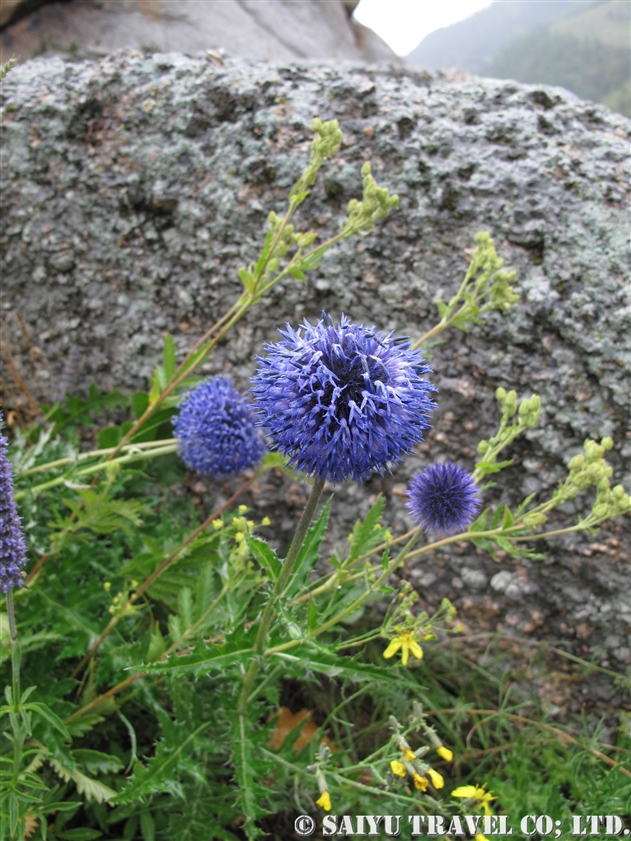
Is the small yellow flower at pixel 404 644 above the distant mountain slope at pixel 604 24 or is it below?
below

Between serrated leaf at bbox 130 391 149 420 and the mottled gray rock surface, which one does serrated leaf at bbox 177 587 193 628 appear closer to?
the mottled gray rock surface

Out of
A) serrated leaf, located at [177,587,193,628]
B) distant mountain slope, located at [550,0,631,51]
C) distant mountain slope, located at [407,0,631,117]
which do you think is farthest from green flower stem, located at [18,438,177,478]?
distant mountain slope, located at [550,0,631,51]

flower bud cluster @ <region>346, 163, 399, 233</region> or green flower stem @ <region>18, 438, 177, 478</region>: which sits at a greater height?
flower bud cluster @ <region>346, 163, 399, 233</region>

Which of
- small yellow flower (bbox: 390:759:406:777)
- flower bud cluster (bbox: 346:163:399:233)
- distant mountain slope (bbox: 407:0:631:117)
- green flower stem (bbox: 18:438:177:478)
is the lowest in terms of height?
small yellow flower (bbox: 390:759:406:777)

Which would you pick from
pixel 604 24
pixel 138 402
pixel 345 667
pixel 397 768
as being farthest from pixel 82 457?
pixel 604 24

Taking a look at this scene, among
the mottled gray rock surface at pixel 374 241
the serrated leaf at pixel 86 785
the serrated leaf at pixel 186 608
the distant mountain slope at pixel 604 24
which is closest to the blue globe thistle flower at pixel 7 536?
the serrated leaf at pixel 186 608

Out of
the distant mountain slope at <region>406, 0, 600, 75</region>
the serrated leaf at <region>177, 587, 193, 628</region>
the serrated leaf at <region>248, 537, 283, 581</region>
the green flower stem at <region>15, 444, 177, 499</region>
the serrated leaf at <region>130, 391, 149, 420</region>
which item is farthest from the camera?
the distant mountain slope at <region>406, 0, 600, 75</region>

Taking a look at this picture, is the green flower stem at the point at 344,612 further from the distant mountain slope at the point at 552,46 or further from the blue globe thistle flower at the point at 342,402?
the distant mountain slope at the point at 552,46
